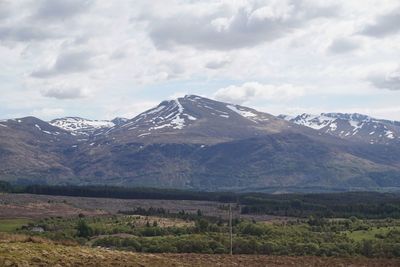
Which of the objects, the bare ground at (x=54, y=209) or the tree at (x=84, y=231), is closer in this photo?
the tree at (x=84, y=231)

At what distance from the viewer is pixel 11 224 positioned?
12525cm

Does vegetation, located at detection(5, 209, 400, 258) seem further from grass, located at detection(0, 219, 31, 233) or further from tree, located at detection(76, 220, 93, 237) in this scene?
grass, located at detection(0, 219, 31, 233)

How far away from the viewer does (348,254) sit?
257 ft

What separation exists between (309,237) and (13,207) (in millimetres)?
97754

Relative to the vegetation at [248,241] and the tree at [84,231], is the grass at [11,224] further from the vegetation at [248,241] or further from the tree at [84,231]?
the tree at [84,231]

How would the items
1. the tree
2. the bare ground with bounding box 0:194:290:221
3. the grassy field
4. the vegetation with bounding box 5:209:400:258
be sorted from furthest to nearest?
the bare ground with bounding box 0:194:290:221 → the tree → the vegetation with bounding box 5:209:400:258 → the grassy field

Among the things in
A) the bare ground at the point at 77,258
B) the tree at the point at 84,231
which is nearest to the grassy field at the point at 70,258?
the bare ground at the point at 77,258

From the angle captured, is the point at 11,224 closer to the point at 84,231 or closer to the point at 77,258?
the point at 84,231

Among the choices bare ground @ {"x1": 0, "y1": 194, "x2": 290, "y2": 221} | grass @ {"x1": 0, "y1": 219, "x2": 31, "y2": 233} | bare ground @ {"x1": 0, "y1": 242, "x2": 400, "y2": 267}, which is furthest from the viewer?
bare ground @ {"x1": 0, "y1": 194, "x2": 290, "y2": 221}

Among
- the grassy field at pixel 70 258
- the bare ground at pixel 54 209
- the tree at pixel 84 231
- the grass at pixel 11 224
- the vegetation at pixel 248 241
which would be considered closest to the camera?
the grassy field at pixel 70 258

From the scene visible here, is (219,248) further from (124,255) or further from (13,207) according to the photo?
(13,207)

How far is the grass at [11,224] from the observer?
374ft

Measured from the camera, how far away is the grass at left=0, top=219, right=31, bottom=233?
114 meters

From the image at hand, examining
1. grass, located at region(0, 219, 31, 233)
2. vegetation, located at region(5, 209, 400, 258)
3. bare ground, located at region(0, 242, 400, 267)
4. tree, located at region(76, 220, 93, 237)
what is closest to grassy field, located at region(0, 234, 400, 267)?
bare ground, located at region(0, 242, 400, 267)
